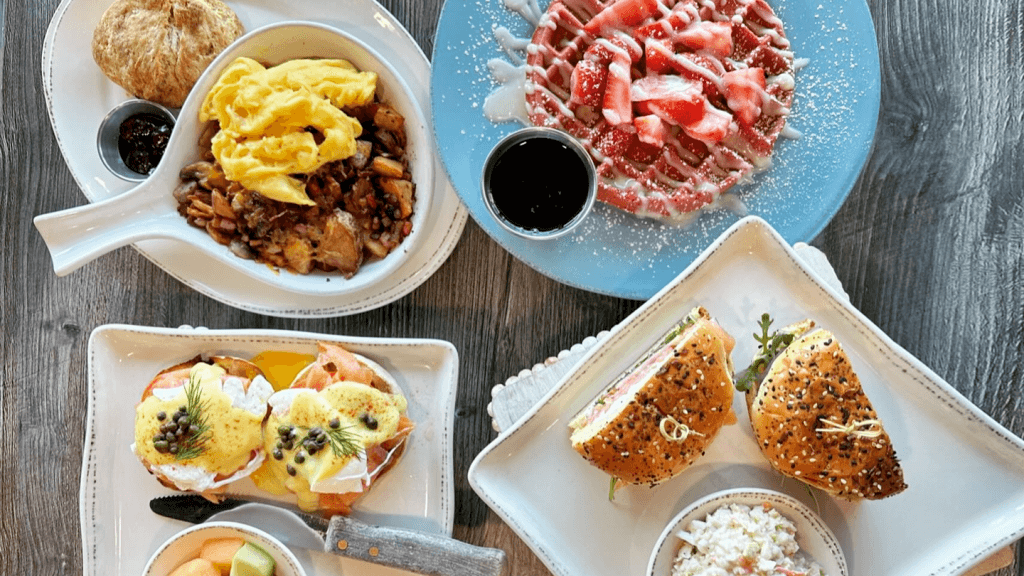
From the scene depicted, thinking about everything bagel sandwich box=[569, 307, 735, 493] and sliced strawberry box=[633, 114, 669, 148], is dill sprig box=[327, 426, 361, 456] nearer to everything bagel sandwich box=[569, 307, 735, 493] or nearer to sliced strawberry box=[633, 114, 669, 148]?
everything bagel sandwich box=[569, 307, 735, 493]

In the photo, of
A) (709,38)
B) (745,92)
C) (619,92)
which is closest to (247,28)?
(619,92)

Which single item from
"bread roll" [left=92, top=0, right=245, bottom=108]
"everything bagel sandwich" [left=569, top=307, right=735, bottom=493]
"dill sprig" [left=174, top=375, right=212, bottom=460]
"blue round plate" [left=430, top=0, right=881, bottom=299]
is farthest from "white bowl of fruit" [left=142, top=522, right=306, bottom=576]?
"bread roll" [left=92, top=0, right=245, bottom=108]

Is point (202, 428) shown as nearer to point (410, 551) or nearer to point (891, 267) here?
point (410, 551)

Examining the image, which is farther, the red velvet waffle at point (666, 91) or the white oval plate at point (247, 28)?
the white oval plate at point (247, 28)

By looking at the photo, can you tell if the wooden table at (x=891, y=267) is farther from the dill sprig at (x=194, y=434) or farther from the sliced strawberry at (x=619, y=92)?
the sliced strawberry at (x=619, y=92)

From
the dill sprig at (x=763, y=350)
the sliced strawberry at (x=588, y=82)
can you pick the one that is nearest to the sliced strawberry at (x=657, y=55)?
the sliced strawberry at (x=588, y=82)

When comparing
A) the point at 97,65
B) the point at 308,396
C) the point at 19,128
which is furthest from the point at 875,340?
the point at 19,128
